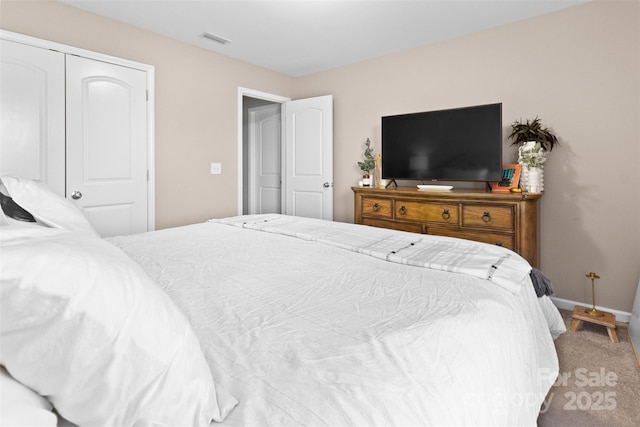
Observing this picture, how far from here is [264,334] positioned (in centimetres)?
92

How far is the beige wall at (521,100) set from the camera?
2812mm

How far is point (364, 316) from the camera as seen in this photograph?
40.5 inches

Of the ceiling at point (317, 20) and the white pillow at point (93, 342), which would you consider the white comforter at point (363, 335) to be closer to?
the white pillow at point (93, 342)

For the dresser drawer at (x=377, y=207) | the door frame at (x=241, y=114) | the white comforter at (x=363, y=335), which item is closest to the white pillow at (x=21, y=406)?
the white comforter at (x=363, y=335)

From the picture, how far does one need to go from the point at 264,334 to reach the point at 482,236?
260cm

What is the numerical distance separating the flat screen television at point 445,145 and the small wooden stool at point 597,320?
48.0 inches

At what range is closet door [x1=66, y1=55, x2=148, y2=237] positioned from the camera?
3.02 metres

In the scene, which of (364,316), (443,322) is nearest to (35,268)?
(364,316)

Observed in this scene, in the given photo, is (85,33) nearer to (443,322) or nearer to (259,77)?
(259,77)

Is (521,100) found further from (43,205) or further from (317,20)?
(43,205)

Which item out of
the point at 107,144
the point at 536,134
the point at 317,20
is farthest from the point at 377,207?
the point at 107,144

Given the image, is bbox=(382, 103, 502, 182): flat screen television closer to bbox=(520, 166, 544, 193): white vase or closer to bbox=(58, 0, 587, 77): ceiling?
bbox=(520, 166, 544, 193): white vase

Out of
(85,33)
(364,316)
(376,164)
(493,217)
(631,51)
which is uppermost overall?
(85,33)

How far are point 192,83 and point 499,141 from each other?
10.3ft
